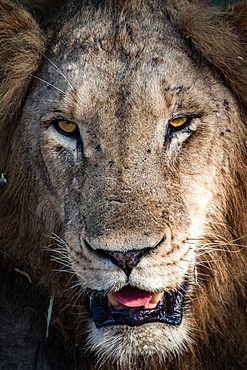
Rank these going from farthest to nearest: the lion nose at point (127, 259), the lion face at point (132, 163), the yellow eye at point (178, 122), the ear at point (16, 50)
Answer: the ear at point (16, 50) < the yellow eye at point (178, 122) < the lion face at point (132, 163) < the lion nose at point (127, 259)

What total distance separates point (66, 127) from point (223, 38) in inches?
44.1

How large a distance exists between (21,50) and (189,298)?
1.93 meters

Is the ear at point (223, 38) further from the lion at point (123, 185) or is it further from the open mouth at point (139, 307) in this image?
the open mouth at point (139, 307)

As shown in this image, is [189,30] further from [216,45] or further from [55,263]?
[55,263]

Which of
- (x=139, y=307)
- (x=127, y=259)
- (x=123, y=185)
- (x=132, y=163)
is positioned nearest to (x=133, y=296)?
(x=139, y=307)

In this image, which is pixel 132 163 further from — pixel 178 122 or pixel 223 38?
pixel 223 38

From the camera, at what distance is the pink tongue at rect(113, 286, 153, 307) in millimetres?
3576

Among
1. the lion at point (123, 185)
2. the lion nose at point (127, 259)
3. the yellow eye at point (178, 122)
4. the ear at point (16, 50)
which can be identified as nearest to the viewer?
the lion nose at point (127, 259)

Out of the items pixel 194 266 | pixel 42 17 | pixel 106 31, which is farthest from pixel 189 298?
pixel 42 17

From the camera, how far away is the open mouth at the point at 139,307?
3590 mm

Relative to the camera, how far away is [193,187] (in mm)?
3791

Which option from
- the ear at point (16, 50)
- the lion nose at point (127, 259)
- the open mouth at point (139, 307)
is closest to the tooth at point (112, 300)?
the open mouth at point (139, 307)

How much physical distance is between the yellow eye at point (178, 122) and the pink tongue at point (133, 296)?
3.31 feet

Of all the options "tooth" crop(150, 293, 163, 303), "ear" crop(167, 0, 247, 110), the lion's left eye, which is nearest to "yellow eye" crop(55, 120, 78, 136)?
the lion's left eye
